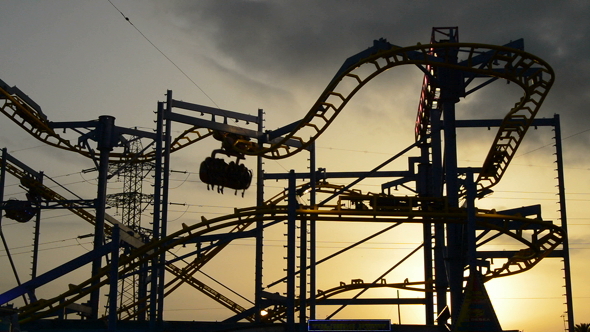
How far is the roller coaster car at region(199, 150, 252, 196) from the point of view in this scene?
3947 centimetres

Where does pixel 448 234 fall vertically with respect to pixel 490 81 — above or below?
below

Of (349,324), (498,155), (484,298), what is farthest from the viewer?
(498,155)

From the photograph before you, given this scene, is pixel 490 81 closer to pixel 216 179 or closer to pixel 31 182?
pixel 216 179

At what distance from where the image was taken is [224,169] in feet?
130

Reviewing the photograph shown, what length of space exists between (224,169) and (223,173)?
20 centimetres

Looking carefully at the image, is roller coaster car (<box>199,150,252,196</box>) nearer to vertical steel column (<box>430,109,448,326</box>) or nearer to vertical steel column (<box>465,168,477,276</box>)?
vertical steel column (<box>430,109,448,326</box>)

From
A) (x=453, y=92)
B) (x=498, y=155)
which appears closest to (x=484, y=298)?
(x=453, y=92)

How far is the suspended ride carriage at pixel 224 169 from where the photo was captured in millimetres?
39312

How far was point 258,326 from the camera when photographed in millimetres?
29812

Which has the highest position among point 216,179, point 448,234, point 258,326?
point 216,179

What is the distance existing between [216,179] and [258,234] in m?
3.51

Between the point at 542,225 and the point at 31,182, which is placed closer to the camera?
the point at 542,225

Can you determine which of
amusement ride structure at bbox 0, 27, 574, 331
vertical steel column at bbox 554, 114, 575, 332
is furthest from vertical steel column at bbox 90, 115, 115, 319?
vertical steel column at bbox 554, 114, 575, 332

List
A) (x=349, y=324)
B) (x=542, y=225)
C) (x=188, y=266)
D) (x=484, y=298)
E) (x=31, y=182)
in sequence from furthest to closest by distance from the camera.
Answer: (x=31, y=182) < (x=188, y=266) < (x=542, y=225) < (x=349, y=324) < (x=484, y=298)
